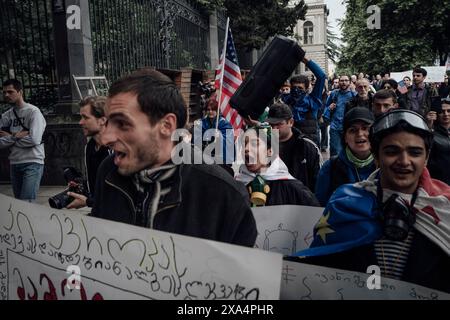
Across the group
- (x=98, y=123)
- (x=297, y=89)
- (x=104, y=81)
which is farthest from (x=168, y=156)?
(x=104, y=81)

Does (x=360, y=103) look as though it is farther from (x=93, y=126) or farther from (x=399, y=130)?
(x=399, y=130)

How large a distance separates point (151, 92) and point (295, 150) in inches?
118

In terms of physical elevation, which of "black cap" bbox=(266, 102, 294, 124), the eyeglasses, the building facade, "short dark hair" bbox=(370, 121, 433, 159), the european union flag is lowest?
the european union flag

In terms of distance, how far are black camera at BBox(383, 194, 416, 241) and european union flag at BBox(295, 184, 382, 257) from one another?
73 mm

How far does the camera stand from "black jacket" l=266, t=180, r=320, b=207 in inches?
131

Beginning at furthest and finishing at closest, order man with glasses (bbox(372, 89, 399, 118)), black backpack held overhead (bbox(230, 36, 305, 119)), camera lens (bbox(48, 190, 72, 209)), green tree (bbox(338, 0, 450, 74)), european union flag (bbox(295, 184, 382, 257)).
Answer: green tree (bbox(338, 0, 450, 74))
man with glasses (bbox(372, 89, 399, 118))
black backpack held overhead (bbox(230, 36, 305, 119))
camera lens (bbox(48, 190, 72, 209))
european union flag (bbox(295, 184, 382, 257))

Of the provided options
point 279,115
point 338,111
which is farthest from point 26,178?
point 338,111

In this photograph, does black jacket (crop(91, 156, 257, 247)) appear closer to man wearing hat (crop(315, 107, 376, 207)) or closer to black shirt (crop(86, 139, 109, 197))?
man wearing hat (crop(315, 107, 376, 207))

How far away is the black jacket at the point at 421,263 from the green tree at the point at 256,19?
70.8 ft

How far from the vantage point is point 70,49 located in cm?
860

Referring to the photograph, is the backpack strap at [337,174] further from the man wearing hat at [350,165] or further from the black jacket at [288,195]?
the black jacket at [288,195]

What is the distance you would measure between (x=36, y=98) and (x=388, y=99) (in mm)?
6523

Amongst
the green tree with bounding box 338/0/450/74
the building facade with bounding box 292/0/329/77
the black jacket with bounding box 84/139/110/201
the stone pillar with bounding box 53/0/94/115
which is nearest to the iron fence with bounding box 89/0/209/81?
the stone pillar with bounding box 53/0/94/115
